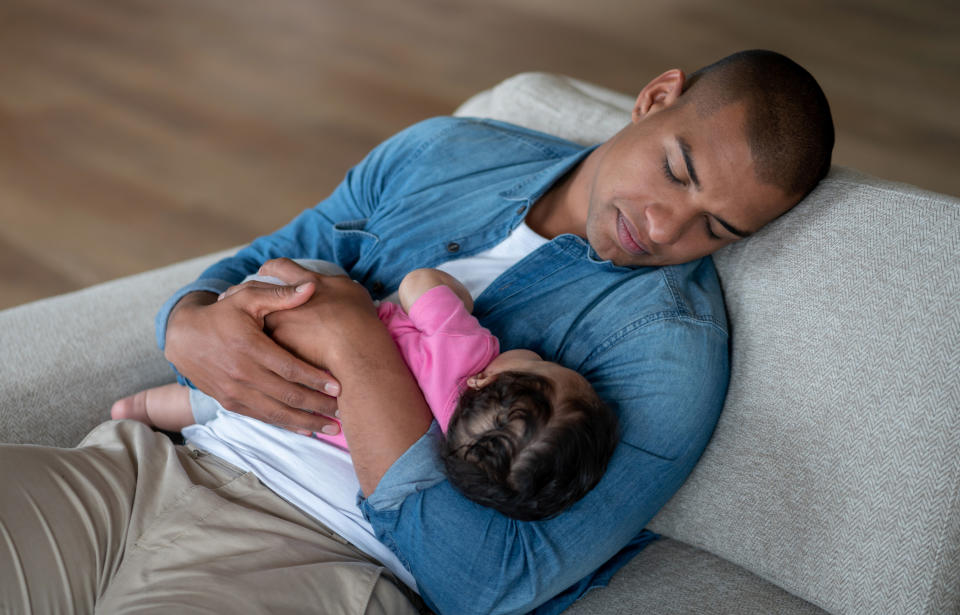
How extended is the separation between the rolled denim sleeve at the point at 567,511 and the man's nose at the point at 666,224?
0.54 feet

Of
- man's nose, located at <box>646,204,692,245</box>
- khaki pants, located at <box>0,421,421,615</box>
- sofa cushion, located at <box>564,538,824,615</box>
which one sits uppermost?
man's nose, located at <box>646,204,692,245</box>

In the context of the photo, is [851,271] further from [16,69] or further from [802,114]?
[16,69]

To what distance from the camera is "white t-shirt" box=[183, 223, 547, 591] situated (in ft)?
4.60

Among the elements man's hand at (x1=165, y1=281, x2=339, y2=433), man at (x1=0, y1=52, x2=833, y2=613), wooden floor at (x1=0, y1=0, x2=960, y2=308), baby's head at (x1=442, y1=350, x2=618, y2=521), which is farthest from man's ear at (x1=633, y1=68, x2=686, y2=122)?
wooden floor at (x1=0, y1=0, x2=960, y2=308)

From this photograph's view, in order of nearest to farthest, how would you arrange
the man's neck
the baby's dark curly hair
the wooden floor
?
the baby's dark curly hair < the man's neck < the wooden floor

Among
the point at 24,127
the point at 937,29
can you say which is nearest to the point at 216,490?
the point at 24,127

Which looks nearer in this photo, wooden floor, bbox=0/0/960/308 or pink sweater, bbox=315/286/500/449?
pink sweater, bbox=315/286/500/449

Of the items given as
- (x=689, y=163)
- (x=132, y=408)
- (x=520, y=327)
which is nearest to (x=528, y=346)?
(x=520, y=327)

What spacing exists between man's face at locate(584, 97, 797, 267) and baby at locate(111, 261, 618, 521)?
306 millimetres

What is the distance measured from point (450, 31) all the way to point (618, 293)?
4099mm

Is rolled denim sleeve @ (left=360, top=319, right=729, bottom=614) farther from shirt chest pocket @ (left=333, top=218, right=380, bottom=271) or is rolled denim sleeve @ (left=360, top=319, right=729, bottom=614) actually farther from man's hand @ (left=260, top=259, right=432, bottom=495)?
shirt chest pocket @ (left=333, top=218, right=380, bottom=271)

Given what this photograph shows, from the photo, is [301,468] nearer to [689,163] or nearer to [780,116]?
[689,163]

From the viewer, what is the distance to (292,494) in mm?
1427

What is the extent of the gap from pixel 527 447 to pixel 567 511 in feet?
0.52
